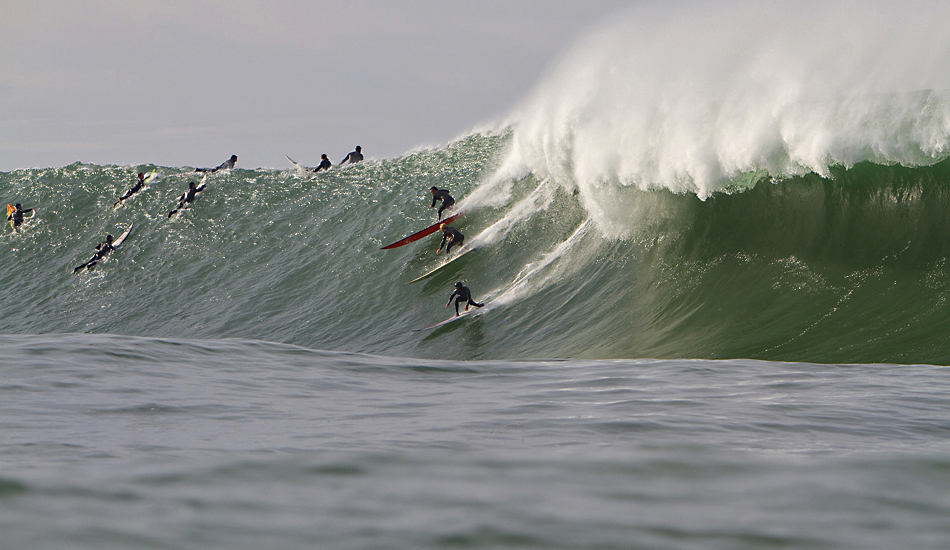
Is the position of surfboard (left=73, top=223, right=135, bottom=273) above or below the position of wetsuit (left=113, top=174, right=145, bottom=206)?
below

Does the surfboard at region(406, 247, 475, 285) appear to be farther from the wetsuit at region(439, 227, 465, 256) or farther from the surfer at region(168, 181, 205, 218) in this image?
the surfer at region(168, 181, 205, 218)

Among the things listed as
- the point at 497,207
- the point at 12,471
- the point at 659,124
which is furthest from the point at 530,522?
the point at 497,207

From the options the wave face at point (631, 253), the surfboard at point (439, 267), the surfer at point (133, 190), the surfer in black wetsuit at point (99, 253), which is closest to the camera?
the wave face at point (631, 253)

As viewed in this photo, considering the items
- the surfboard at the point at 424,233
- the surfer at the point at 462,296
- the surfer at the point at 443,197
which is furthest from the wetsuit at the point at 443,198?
the surfer at the point at 462,296

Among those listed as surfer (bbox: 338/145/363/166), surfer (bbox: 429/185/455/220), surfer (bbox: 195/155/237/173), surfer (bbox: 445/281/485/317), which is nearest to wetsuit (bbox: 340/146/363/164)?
surfer (bbox: 338/145/363/166)

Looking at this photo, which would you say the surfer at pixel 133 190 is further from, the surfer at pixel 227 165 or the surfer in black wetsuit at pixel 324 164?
the surfer in black wetsuit at pixel 324 164

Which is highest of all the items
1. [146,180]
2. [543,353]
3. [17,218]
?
[146,180]

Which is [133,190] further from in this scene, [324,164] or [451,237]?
[451,237]

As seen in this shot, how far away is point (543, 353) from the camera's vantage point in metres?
9.63

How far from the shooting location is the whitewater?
2338 mm

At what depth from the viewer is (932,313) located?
314 inches

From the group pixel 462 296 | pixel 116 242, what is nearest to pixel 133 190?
pixel 116 242

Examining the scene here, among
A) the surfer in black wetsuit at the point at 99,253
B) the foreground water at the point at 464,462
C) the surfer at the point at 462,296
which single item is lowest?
the foreground water at the point at 464,462

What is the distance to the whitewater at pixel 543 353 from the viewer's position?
2.34m
